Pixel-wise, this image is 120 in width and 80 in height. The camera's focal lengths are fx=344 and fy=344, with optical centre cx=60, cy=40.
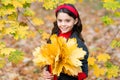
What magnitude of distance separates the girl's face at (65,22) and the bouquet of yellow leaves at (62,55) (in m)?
0.55

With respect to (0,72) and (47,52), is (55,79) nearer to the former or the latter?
(47,52)

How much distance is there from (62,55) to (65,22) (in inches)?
27.6

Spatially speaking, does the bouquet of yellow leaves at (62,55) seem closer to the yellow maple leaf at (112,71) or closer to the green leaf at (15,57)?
the green leaf at (15,57)

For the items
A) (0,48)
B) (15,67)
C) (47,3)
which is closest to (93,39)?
(15,67)

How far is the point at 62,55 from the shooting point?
3.56 meters

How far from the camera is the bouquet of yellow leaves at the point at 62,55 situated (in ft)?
11.5

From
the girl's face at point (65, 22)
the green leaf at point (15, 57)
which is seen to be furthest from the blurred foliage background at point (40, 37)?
the girl's face at point (65, 22)

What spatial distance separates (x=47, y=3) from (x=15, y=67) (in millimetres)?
2709

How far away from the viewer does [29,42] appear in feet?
29.1

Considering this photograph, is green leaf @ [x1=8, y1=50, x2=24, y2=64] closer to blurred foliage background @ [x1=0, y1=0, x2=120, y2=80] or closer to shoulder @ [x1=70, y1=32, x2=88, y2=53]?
blurred foliage background @ [x1=0, y1=0, x2=120, y2=80]

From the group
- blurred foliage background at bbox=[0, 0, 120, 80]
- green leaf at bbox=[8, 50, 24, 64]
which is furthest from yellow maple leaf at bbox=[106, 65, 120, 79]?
green leaf at bbox=[8, 50, 24, 64]

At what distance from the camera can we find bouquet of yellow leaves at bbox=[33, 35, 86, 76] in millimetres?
3516

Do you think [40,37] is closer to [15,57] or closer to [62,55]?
[15,57]

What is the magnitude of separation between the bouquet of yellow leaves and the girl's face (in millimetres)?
547
